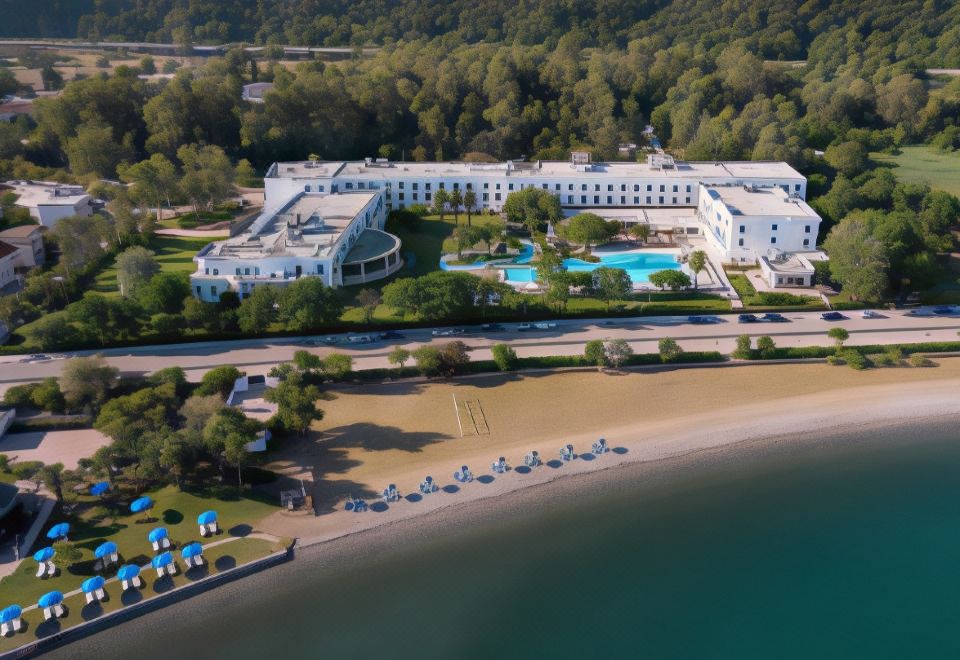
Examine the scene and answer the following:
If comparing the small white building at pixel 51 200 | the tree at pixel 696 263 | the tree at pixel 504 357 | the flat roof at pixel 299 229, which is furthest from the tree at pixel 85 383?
the tree at pixel 696 263

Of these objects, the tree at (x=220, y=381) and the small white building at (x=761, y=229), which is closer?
the tree at (x=220, y=381)

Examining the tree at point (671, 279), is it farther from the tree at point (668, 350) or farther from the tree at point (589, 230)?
the tree at point (668, 350)

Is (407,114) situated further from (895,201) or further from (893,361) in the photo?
(893,361)

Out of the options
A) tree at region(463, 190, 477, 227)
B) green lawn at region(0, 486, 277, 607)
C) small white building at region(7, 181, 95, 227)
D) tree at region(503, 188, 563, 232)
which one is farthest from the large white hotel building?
green lawn at region(0, 486, 277, 607)

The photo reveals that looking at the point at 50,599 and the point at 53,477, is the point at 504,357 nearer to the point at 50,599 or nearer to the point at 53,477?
the point at 53,477

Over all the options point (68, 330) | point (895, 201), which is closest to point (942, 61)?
point (895, 201)

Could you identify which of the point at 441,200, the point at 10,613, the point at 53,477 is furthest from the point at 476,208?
the point at 10,613
